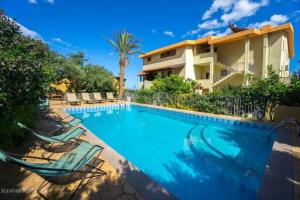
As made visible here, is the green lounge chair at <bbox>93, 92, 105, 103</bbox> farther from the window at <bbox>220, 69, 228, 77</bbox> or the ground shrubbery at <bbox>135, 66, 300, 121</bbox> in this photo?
the window at <bbox>220, 69, 228, 77</bbox>

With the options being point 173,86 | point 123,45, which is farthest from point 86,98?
point 173,86

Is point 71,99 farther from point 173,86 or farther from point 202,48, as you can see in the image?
point 202,48

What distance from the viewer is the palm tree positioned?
75.2 ft

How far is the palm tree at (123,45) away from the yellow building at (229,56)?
608 cm

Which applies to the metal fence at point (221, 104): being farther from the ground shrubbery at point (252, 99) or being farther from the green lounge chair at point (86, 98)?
the green lounge chair at point (86, 98)

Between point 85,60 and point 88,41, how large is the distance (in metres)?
7.54

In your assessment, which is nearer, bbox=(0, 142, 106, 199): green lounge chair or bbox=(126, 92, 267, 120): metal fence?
bbox=(0, 142, 106, 199): green lounge chair

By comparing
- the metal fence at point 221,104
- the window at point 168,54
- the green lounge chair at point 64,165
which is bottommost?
the green lounge chair at point 64,165

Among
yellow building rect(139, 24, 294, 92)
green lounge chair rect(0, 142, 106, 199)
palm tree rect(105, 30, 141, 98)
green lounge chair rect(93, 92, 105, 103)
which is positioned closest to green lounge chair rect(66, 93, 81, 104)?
green lounge chair rect(93, 92, 105, 103)

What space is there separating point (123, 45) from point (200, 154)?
1934cm

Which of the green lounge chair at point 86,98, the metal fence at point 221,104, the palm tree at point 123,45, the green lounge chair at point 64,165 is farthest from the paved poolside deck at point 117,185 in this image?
the palm tree at point 123,45

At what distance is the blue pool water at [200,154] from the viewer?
4.50 m

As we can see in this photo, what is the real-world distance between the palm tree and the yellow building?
6.08 m

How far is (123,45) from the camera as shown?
23.0m
